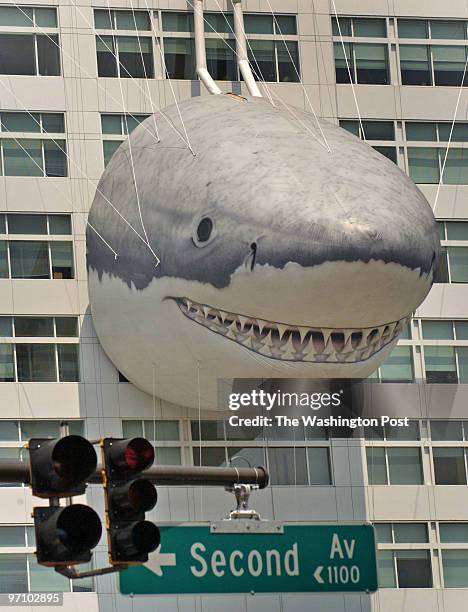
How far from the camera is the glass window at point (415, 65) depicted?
126 ft

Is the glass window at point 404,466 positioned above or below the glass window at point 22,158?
below

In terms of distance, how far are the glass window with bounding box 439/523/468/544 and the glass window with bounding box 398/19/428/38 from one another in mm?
10552

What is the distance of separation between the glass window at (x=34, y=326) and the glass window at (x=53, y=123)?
389 centimetres

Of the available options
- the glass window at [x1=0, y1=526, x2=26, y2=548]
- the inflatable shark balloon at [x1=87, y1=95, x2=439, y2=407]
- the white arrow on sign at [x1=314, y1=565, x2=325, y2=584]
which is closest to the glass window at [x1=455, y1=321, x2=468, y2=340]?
the inflatable shark balloon at [x1=87, y1=95, x2=439, y2=407]

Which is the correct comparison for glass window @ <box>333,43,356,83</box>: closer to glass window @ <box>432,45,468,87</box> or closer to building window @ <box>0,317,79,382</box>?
glass window @ <box>432,45,468,87</box>

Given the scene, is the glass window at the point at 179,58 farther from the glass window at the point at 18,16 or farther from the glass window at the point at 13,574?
the glass window at the point at 13,574

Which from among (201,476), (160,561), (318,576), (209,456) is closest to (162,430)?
(209,456)

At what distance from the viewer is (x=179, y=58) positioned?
36.9 metres

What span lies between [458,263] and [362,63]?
4736mm

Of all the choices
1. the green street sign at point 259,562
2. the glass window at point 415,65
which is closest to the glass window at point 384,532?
the glass window at point 415,65

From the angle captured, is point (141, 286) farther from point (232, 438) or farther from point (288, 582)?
point (288, 582)

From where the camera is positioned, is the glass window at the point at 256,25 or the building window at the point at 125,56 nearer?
the building window at the point at 125,56

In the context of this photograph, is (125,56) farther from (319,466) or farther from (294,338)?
(294,338)

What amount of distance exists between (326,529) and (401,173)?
402 inches
